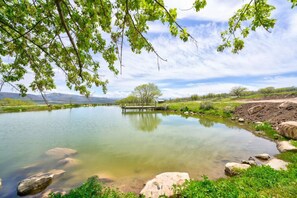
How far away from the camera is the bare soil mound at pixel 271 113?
686 inches

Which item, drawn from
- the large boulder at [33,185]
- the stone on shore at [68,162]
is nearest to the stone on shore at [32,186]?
the large boulder at [33,185]

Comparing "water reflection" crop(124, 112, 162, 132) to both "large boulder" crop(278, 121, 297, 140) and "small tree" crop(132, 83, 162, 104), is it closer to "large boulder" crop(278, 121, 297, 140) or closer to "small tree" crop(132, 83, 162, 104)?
"large boulder" crop(278, 121, 297, 140)

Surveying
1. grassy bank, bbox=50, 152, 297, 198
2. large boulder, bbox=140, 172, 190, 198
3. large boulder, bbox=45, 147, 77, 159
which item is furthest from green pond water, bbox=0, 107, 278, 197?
grassy bank, bbox=50, 152, 297, 198

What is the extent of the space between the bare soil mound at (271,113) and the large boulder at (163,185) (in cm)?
1496

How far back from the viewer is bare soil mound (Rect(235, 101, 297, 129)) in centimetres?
1741

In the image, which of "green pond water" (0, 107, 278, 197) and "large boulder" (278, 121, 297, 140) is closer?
"green pond water" (0, 107, 278, 197)

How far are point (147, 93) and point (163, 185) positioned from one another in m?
58.9

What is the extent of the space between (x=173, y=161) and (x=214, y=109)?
88.2 ft

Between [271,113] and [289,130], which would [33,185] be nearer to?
[289,130]

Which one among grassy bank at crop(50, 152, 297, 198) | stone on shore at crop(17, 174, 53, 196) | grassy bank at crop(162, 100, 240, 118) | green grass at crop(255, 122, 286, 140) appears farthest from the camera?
grassy bank at crop(162, 100, 240, 118)

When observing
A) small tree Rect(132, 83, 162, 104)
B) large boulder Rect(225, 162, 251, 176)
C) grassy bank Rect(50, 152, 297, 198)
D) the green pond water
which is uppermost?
small tree Rect(132, 83, 162, 104)

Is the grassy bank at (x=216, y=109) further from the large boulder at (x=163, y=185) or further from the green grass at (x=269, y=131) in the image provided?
the large boulder at (x=163, y=185)

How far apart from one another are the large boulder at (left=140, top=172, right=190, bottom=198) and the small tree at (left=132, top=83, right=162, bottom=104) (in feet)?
188

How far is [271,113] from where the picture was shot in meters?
20.9
